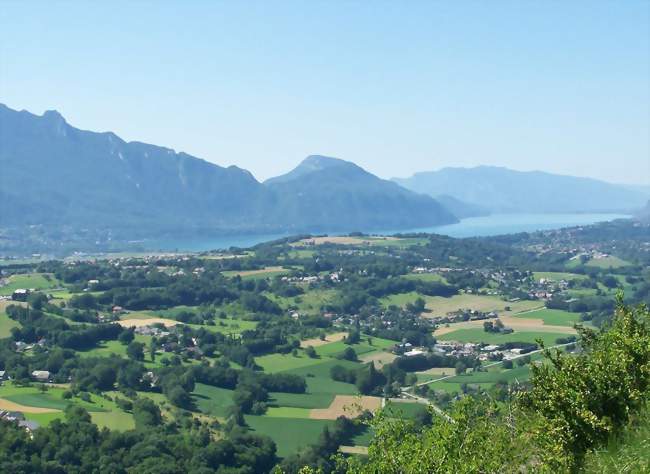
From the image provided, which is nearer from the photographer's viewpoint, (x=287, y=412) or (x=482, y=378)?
(x=287, y=412)

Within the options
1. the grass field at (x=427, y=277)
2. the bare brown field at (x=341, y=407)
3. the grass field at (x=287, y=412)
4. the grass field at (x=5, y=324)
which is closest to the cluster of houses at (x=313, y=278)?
the grass field at (x=427, y=277)

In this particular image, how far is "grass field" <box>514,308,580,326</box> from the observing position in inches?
2639

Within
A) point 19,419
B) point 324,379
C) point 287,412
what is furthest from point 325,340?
point 19,419

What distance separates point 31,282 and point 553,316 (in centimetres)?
5305

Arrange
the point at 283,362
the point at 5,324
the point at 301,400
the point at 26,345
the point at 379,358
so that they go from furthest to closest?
the point at 5,324 → the point at 379,358 → the point at 26,345 → the point at 283,362 → the point at 301,400

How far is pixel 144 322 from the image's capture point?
6400 centimetres

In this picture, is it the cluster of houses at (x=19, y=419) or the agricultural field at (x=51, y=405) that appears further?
the agricultural field at (x=51, y=405)

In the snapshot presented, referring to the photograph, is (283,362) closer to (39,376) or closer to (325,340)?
(325,340)

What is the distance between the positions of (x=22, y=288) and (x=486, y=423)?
74.3m

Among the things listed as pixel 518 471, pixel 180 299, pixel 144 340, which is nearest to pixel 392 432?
pixel 518 471

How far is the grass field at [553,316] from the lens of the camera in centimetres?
6702

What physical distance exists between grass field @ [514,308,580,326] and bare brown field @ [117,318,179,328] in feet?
103

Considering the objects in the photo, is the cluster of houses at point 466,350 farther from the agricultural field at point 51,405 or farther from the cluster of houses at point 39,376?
the cluster of houses at point 39,376

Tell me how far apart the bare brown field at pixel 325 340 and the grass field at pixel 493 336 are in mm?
8111
